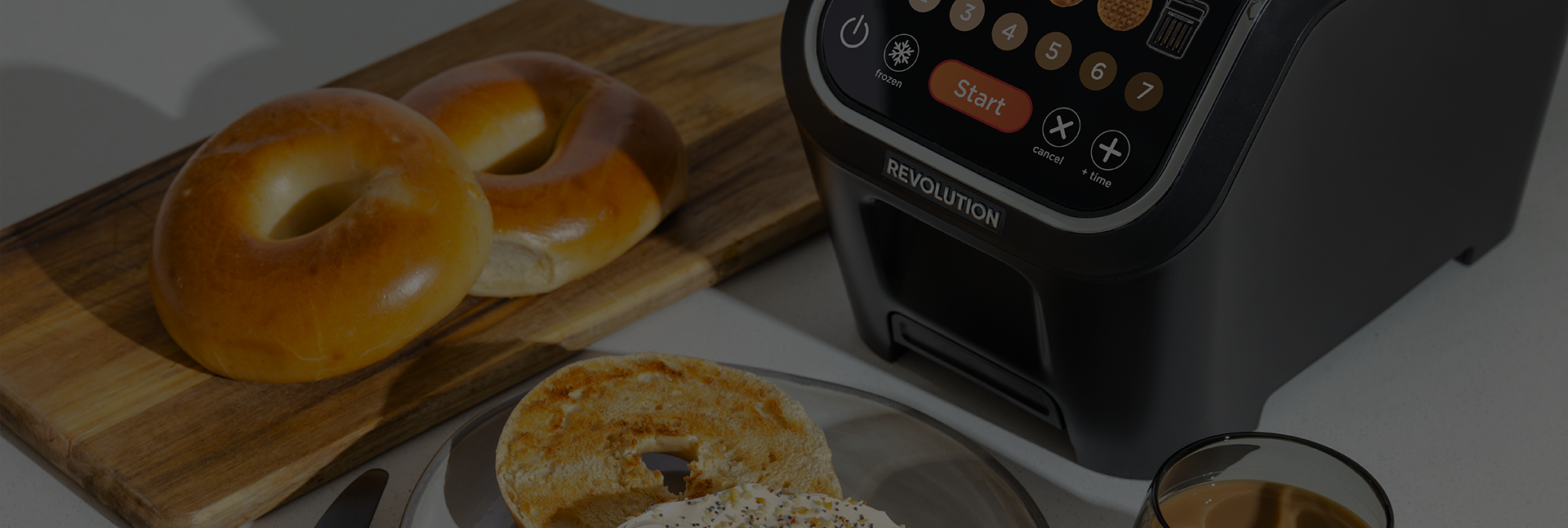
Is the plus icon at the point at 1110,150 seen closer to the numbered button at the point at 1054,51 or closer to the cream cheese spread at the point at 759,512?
the numbered button at the point at 1054,51

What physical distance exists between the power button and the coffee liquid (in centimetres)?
33

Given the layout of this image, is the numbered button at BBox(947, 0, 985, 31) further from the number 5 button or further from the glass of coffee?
the glass of coffee

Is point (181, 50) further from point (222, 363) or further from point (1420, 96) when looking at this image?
point (1420, 96)

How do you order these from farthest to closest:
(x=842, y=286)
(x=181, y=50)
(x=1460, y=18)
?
(x=181, y=50)
(x=842, y=286)
(x=1460, y=18)

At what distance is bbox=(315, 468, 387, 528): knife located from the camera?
0.81 m

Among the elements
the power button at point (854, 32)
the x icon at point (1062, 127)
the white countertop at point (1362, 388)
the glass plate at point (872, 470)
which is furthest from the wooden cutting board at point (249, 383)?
the x icon at point (1062, 127)

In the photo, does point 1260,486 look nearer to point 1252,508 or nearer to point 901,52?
point 1252,508

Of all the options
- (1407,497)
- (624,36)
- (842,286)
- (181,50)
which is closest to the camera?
(1407,497)

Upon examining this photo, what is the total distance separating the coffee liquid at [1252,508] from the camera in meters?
0.65

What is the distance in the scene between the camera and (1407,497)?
2.69 ft

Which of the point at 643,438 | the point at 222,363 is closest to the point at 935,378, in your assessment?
the point at 643,438

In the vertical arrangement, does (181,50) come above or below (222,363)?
below

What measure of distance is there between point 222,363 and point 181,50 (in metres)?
0.87

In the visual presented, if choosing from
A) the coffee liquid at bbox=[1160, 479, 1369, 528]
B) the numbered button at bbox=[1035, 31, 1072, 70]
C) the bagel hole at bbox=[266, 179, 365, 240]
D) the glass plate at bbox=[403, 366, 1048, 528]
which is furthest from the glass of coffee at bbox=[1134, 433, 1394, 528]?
the bagel hole at bbox=[266, 179, 365, 240]
